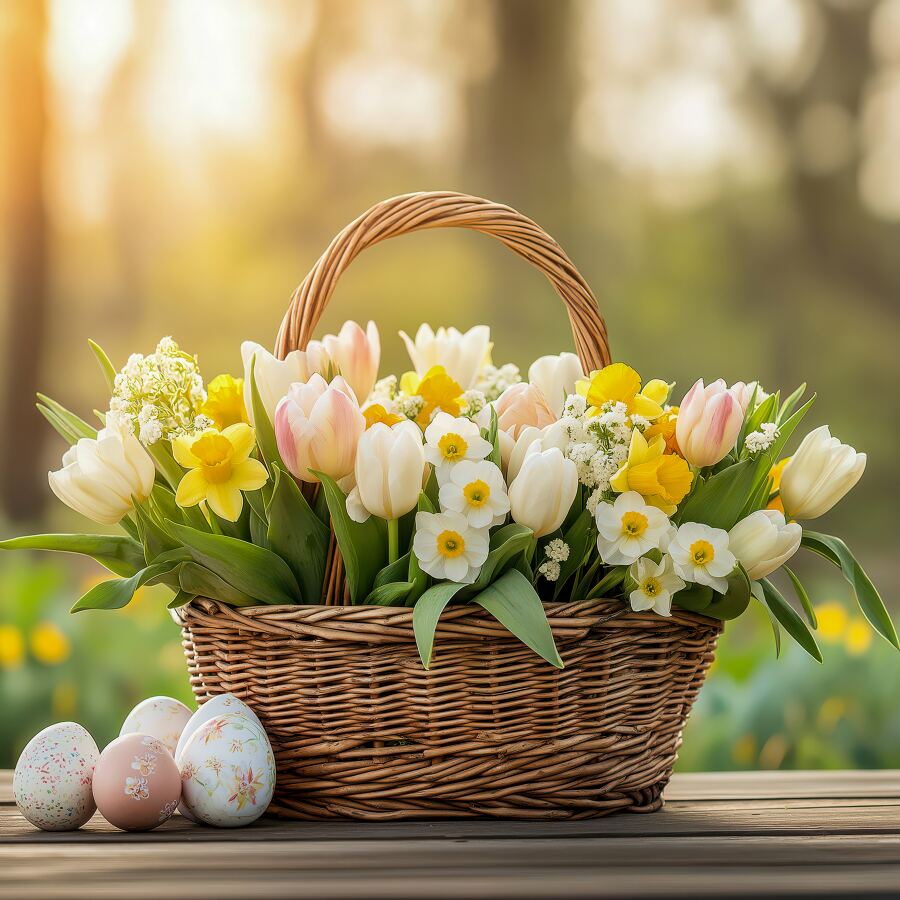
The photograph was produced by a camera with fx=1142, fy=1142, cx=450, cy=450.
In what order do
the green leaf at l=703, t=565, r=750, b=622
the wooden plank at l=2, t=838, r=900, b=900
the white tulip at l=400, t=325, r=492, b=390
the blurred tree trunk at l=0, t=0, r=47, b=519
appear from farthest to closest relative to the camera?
the blurred tree trunk at l=0, t=0, r=47, b=519 < the white tulip at l=400, t=325, r=492, b=390 < the green leaf at l=703, t=565, r=750, b=622 < the wooden plank at l=2, t=838, r=900, b=900

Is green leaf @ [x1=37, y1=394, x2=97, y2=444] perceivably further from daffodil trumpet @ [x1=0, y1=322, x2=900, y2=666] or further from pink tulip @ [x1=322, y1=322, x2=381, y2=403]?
pink tulip @ [x1=322, y1=322, x2=381, y2=403]

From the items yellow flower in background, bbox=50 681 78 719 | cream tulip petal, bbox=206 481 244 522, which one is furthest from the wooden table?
yellow flower in background, bbox=50 681 78 719

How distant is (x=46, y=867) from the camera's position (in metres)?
0.72

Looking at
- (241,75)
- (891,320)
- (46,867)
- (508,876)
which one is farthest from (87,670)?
(891,320)

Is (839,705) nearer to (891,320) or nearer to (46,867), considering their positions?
(46,867)

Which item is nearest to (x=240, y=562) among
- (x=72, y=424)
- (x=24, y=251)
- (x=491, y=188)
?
(x=72, y=424)

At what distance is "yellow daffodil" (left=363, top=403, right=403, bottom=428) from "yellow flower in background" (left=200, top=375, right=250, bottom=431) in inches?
4.0

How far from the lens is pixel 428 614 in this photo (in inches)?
31.0

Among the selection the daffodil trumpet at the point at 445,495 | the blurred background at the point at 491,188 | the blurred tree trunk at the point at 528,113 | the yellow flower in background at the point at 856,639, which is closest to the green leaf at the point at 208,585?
the daffodil trumpet at the point at 445,495

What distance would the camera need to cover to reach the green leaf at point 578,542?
0.89m

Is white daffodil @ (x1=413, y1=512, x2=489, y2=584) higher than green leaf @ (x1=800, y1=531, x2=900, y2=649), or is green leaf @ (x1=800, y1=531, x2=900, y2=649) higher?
white daffodil @ (x1=413, y1=512, x2=489, y2=584)

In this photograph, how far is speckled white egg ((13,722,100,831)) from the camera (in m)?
0.85

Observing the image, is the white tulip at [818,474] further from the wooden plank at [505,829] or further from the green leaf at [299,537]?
the green leaf at [299,537]

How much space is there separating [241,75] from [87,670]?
2.41 meters
